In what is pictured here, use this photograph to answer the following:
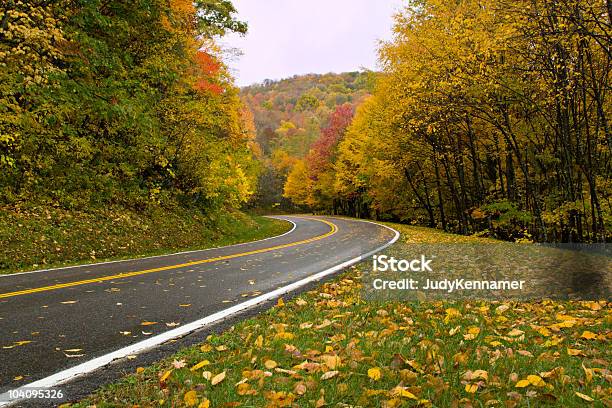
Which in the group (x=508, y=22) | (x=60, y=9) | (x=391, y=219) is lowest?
(x=391, y=219)

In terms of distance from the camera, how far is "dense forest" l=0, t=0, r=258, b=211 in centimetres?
1145

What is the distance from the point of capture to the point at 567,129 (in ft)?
38.1

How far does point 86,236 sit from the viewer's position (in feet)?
41.3

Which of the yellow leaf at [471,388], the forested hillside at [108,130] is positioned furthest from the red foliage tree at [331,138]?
the yellow leaf at [471,388]

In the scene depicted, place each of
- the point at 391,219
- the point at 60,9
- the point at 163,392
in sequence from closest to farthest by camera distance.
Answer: the point at 163,392 < the point at 60,9 < the point at 391,219

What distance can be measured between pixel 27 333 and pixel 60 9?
33.3 ft

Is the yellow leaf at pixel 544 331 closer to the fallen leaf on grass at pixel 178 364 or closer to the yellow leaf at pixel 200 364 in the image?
the yellow leaf at pixel 200 364

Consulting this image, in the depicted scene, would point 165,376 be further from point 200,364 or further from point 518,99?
point 518,99

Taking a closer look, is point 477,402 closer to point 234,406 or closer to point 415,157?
point 234,406

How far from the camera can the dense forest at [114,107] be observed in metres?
11.4

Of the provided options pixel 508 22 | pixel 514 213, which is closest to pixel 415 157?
pixel 514 213

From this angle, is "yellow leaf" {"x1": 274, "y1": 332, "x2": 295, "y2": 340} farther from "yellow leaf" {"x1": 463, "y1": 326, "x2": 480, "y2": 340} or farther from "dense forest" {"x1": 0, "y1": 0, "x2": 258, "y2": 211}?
"dense forest" {"x1": 0, "y1": 0, "x2": 258, "y2": 211}

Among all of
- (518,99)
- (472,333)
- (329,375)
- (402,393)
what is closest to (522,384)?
(402,393)

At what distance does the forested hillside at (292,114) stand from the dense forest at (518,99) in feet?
28.5
